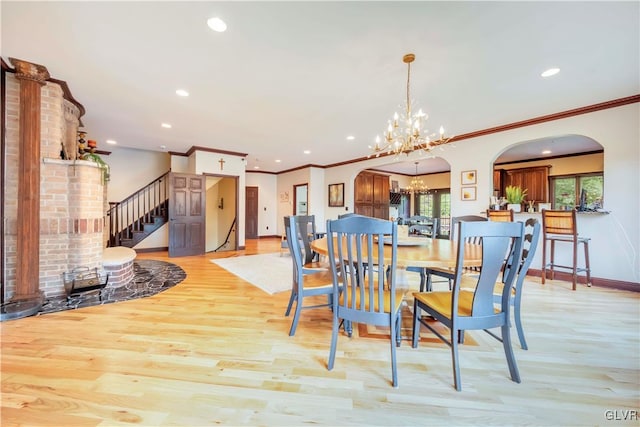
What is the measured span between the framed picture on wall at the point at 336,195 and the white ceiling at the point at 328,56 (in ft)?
12.0

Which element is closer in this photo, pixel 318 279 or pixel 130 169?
pixel 318 279

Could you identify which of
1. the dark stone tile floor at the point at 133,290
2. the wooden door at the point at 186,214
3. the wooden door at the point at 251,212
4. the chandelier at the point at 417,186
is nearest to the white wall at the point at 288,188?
the wooden door at the point at 251,212

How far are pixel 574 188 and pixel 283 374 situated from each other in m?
8.50

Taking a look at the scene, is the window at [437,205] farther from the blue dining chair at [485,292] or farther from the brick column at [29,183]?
the brick column at [29,183]

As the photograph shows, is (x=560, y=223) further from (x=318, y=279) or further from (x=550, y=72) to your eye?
(x=318, y=279)

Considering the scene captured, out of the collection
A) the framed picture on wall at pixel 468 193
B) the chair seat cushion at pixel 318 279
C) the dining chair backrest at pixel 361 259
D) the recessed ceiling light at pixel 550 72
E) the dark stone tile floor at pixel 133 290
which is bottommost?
the dark stone tile floor at pixel 133 290

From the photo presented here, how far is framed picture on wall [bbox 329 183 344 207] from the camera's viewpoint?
7.81m

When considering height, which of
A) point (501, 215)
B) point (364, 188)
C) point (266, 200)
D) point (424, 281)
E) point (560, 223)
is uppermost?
point (364, 188)

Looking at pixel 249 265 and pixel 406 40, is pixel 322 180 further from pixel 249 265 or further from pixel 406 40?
pixel 406 40

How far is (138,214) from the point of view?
6.45 metres

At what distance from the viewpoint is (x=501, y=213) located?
13.8ft

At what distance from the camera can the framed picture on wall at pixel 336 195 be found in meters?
7.81

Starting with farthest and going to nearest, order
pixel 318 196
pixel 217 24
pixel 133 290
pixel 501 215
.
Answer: pixel 318 196 < pixel 501 215 < pixel 133 290 < pixel 217 24

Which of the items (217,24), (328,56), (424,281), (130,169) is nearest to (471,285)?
(424,281)
